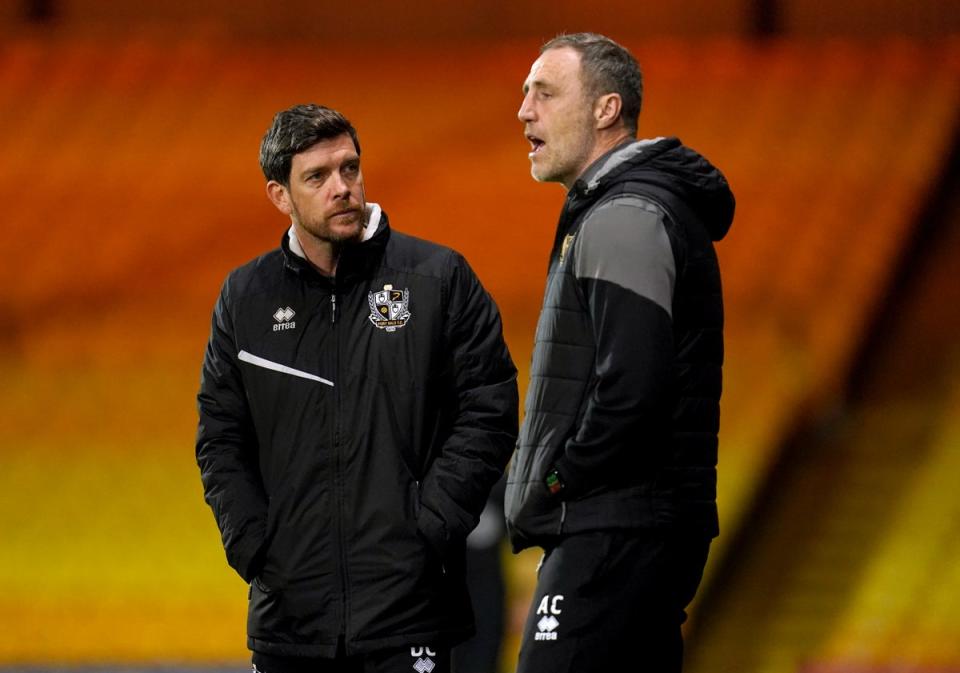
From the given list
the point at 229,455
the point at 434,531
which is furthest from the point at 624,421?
Answer: the point at 229,455

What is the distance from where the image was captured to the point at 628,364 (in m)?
2.40

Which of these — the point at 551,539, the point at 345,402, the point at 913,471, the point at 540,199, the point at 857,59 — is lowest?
the point at 913,471

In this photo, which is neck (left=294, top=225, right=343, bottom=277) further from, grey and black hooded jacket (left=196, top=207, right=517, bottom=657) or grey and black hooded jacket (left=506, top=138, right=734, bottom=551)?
grey and black hooded jacket (left=506, top=138, right=734, bottom=551)

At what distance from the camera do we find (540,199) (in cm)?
768

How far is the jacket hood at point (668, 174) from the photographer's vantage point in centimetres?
254

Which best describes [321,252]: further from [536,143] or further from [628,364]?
[628,364]

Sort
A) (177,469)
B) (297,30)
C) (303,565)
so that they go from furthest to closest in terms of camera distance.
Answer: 1. (297,30)
2. (177,469)
3. (303,565)

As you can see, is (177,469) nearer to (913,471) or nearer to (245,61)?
(245,61)

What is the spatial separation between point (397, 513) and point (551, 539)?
0.31 m

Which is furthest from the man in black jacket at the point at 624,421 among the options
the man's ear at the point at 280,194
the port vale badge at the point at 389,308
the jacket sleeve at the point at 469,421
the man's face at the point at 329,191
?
the man's ear at the point at 280,194

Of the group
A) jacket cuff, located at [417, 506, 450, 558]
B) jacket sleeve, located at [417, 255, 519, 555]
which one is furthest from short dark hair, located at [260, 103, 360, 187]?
jacket cuff, located at [417, 506, 450, 558]

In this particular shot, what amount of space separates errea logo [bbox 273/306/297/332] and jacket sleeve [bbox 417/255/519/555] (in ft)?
0.94

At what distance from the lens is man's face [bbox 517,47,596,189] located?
2662 mm

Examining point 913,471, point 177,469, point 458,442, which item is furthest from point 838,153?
point 458,442
